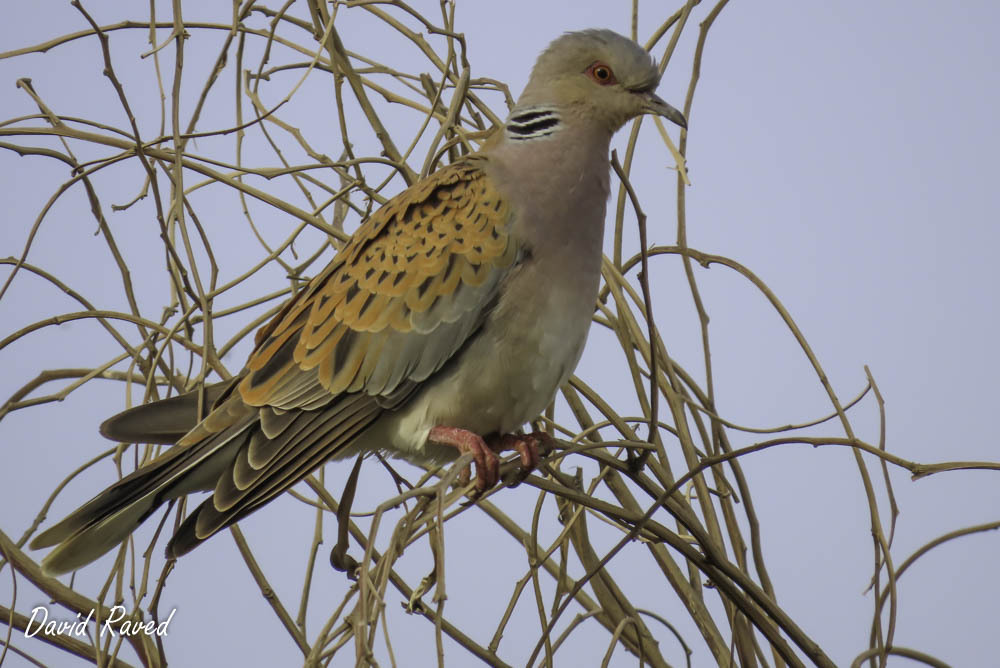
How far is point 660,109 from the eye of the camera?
273 centimetres

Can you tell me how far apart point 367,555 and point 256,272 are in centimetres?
128

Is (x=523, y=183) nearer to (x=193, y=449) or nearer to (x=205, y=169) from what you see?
(x=205, y=169)

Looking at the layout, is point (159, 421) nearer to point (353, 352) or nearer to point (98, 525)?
point (98, 525)

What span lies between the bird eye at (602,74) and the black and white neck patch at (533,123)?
5.3 inches

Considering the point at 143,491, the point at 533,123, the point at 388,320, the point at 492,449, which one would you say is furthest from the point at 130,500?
the point at 533,123

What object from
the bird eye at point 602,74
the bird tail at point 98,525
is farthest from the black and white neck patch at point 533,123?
the bird tail at point 98,525

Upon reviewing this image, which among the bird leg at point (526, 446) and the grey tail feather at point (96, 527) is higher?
the bird leg at point (526, 446)

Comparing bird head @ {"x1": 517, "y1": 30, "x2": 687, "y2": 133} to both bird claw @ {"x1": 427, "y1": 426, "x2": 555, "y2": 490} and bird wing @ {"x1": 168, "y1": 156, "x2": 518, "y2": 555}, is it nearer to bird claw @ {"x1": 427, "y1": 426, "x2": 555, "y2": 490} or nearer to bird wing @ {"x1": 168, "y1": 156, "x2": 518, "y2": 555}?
bird wing @ {"x1": 168, "y1": 156, "x2": 518, "y2": 555}

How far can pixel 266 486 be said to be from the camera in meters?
2.47

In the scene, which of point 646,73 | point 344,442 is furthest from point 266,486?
point 646,73

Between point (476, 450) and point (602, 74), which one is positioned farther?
point (602, 74)

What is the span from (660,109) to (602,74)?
217 mm

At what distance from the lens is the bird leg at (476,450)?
2451 mm

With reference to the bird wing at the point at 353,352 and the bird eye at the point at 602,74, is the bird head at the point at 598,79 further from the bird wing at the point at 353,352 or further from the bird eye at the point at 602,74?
the bird wing at the point at 353,352
